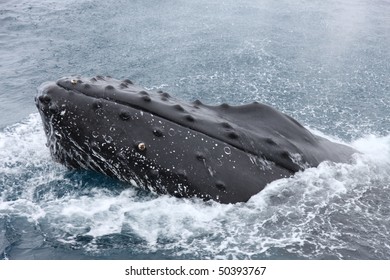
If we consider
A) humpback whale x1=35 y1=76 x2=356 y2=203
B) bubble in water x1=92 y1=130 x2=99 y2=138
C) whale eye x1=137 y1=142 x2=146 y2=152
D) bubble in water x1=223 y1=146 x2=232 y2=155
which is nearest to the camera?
whale eye x1=137 y1=142 x2=146 y2=152

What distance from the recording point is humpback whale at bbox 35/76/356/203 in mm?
8914

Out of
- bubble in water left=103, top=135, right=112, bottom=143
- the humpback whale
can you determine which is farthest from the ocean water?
bubble in water left=103, top=135, right=112, bottom=143

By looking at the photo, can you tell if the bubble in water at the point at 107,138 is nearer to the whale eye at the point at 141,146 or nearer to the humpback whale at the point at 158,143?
the humpback whale at the point at 158,143

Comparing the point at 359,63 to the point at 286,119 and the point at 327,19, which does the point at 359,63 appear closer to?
the point at 327,19

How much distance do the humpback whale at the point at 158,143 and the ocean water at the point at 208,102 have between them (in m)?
0.41

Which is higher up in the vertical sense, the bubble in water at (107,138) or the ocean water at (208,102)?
the bubble in water at (107,138)

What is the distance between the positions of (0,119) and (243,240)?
410 inches

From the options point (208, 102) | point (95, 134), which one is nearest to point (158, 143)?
point (95, 134)

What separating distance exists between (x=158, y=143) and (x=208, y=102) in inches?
327

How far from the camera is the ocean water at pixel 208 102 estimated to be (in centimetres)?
910

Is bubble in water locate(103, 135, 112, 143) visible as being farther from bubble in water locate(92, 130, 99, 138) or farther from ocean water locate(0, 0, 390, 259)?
ocean water locate(0, 0, 390, 259)

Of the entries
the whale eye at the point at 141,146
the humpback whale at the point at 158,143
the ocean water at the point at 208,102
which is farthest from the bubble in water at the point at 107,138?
the ocean water at the point at 208,102

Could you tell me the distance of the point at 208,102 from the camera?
17000 millimetres

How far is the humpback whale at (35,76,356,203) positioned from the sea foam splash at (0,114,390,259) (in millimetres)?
377
